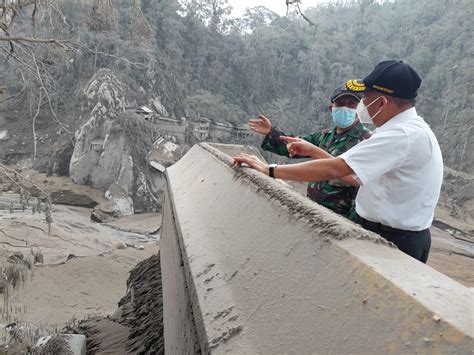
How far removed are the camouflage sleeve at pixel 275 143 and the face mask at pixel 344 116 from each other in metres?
0.36

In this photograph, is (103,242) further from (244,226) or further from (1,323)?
(244,226)

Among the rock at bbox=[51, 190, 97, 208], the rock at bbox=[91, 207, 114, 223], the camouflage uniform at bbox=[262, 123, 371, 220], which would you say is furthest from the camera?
the rock at bbox=[51, 190, 97, 208]

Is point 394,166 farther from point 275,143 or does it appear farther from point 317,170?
point 275,143

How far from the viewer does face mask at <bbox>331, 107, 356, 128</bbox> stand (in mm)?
2613

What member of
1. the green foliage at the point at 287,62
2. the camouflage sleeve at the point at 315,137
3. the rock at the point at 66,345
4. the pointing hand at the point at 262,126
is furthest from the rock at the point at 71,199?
the pointing hand at the point at 262,126

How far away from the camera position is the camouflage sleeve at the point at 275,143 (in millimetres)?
2759

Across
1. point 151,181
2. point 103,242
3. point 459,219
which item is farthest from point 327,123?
point 103,242

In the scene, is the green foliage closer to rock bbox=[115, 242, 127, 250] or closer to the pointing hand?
rock bbox=[115, 242, 127, 250]

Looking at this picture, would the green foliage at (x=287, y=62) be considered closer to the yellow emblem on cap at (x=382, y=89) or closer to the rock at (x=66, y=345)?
the rock at (x=66, y=345)

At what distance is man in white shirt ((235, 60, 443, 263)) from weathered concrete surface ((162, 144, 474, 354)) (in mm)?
214

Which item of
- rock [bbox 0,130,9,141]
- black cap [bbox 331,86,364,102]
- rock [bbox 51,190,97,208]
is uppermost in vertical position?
black cap [bbox 331,86,364,102]

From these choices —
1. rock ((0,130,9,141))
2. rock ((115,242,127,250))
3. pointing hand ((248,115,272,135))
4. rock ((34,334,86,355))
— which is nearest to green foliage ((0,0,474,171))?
rock ((0,130,9,141))

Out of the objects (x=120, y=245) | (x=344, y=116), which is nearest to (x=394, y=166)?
(x=344, y=116)

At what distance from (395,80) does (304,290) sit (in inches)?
37.6
